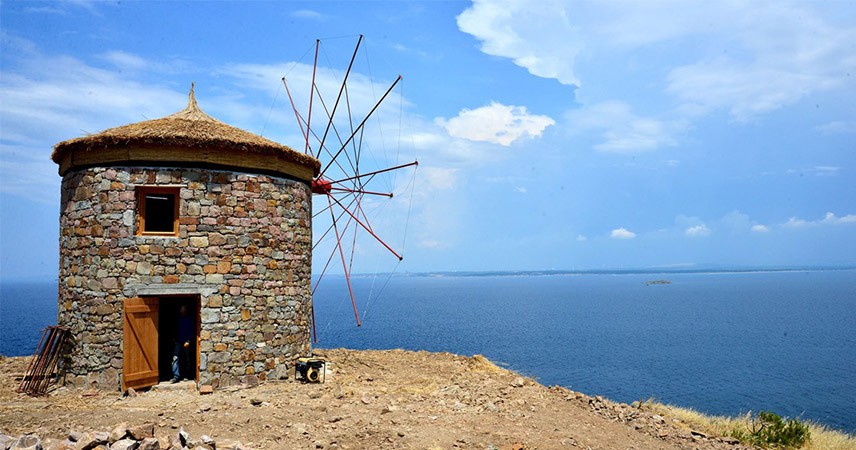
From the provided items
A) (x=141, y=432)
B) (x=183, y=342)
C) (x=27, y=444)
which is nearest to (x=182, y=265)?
(x=183, y=342)

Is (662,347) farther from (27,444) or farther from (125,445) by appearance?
(27,444)

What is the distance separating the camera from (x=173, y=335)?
53.8 feet

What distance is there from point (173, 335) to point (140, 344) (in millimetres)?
2737

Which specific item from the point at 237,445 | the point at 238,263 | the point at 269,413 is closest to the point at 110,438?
the point at 237,445

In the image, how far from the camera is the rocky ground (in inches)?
408

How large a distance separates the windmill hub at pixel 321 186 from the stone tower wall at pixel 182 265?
153 inches

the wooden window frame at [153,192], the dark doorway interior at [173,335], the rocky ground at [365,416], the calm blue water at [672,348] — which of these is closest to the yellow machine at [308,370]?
the rocky ground at [365,416]

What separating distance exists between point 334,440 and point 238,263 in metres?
5.89

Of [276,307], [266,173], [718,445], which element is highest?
[266,173]

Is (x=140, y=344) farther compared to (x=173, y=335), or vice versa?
(x=173, y=335)

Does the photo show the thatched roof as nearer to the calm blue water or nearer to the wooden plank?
the wooden plank

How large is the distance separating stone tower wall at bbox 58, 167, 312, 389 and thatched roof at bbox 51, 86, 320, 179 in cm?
56

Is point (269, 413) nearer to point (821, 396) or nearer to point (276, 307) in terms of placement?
point (276, 307)

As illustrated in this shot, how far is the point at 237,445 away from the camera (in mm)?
9172
